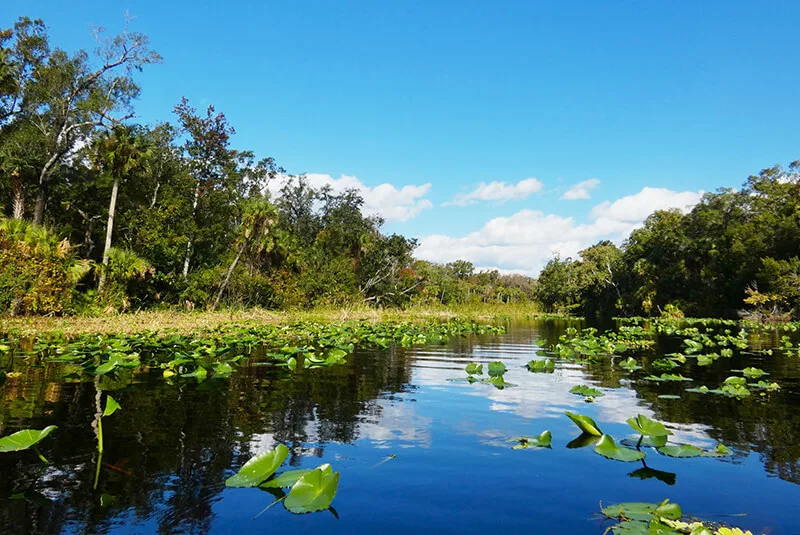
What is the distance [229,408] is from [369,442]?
1782 millimetres

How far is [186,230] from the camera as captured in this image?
2334 cm

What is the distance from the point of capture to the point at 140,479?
9.48ft

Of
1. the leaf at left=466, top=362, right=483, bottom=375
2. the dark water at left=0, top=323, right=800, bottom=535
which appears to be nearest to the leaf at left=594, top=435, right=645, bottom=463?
the dark water at left=0, top=323, right=800, bottom=535

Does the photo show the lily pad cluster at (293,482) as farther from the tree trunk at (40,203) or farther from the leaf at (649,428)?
the tree trunk at (40,203)

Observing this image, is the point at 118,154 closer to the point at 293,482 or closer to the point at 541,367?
the point at 541,367

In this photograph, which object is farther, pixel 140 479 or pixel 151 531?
pixel 140 479

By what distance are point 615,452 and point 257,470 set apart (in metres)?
2.48

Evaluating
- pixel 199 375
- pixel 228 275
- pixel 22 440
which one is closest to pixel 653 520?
pixel 22 440

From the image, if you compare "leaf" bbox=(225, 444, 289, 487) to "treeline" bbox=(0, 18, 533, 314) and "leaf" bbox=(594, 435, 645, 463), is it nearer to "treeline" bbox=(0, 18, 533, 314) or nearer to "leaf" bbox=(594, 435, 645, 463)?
"leaf" bbox=(594, 435, 645, 463)

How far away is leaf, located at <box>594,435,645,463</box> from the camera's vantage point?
11.2 ft

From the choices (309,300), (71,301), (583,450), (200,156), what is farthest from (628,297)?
(583,450)

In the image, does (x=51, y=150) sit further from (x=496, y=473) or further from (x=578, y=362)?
(x=496, y=473)

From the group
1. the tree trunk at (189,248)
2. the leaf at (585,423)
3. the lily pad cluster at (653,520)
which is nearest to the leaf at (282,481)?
the lily pad cluster at (653,520)

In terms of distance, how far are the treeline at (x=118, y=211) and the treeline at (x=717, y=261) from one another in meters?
26.8
